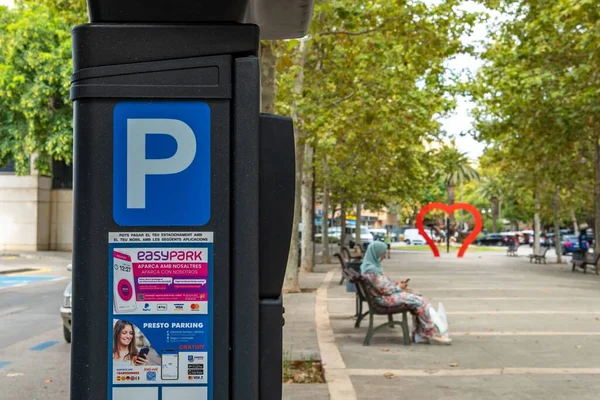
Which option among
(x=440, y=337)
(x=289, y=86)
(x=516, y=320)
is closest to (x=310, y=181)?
(x=289, y=86)

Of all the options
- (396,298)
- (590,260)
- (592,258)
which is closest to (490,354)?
(396,298)

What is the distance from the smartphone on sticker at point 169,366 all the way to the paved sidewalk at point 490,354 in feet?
14.8

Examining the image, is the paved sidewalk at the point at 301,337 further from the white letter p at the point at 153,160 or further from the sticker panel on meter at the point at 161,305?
the white letter p at the point at 153,160

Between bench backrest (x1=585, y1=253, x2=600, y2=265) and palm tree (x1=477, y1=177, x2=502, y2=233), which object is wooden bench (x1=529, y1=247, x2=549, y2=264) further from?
palm tree (x1=477, y1=177, x2=502, y2=233)

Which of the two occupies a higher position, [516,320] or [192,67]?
[192,67]

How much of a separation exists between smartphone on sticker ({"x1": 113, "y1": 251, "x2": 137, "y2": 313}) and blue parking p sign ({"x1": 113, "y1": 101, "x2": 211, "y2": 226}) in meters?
0.12

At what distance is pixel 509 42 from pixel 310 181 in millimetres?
9170

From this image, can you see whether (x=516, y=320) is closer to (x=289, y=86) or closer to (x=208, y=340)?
(x=289, y=86)

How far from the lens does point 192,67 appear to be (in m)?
2.57

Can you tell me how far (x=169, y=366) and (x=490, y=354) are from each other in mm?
7250

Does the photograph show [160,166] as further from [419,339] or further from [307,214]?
[307,214]

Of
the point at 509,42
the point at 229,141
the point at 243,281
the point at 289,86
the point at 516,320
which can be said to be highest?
the point at 509,42

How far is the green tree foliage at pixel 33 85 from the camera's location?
31.6 meters

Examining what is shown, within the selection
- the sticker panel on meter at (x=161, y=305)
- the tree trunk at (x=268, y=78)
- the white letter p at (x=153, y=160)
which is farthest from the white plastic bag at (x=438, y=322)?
the white letter p at (x=153, y=160)
